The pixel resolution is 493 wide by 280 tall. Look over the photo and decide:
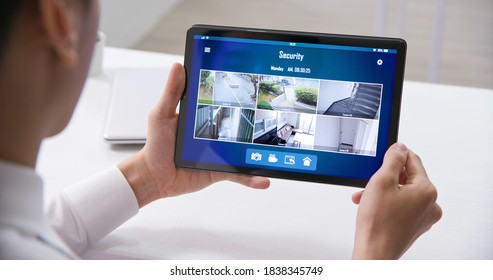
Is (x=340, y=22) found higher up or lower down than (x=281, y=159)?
higher up

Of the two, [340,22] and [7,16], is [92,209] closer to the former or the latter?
[7,16]

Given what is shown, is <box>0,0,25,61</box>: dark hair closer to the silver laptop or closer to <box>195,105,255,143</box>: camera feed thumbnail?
<box>195,105,255,143</box>: camera feed thumbnail

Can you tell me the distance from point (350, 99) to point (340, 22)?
2.29 m

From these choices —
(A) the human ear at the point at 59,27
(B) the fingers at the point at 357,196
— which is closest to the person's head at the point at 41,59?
(A) the human ear at the point at 59,27

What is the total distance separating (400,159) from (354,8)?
252cm

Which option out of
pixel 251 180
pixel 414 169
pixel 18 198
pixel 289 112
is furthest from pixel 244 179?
pixel 18 198

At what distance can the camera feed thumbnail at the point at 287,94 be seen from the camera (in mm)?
849

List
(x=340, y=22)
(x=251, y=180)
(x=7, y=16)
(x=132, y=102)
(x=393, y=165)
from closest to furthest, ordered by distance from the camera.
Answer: (x=7, y=16) < (x=393, y=165) < (x=251, y=180) < (x=132, y=102) < (x=340, y=22)

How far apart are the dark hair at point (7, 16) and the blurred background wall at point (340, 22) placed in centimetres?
213

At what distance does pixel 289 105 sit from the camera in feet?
2.80

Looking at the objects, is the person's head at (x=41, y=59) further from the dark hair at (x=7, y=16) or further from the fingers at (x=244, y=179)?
the fingers at (x=244, y=179)

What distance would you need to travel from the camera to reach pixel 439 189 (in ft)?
3.24

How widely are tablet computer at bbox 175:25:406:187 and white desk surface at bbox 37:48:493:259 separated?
8cm

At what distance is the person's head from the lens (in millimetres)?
468
